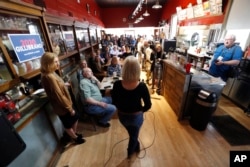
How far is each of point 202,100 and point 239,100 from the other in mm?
1661

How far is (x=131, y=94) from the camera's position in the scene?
142 cm

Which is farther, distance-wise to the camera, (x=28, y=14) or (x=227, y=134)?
(x=227, y=134)

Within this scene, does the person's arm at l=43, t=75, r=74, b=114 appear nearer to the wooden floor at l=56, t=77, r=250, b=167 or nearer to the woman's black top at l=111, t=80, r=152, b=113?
the woman's black top at l=111, t=80, r=152, b=113

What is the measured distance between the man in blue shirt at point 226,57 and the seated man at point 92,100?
2749 mm

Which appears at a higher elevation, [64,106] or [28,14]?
[28,14]

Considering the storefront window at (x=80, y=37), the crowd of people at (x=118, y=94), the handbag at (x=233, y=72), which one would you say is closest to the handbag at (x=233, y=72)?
the handbag at (x=233, y=72)

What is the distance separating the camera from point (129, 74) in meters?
1.34

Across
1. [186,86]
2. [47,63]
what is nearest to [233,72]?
[186,86]

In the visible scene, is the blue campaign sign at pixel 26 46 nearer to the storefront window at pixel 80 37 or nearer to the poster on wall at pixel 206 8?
the storefront window at pixel 80 37

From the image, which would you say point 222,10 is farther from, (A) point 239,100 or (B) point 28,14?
(B) point 28,14

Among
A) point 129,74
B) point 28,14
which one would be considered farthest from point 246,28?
point 28,14

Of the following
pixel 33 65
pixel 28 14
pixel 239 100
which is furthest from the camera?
pixel 239 100

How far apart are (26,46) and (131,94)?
1.48 m

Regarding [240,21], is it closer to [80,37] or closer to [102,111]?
[102,111]
